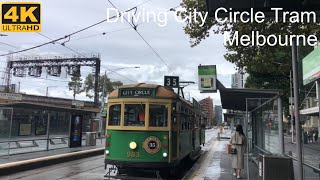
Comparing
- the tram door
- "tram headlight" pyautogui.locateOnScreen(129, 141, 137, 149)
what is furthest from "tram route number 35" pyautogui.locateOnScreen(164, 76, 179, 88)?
"tram headlight" pyautogui.locateOnScreen(129, 141, 137, 149)

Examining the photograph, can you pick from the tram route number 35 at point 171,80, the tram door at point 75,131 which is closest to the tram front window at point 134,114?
the tram door at point 75,131

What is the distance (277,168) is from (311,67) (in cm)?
216

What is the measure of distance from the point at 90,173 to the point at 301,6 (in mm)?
9636

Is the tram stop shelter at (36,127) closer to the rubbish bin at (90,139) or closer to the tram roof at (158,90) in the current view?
the rubbish bin at (90,139)

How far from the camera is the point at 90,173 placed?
1362 cm

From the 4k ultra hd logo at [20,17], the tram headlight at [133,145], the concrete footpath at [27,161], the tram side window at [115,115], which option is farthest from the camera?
the 4k ultra hd logo at [20,17]

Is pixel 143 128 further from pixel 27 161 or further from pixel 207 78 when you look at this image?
pixel 27 161

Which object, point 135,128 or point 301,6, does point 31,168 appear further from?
point 301,6

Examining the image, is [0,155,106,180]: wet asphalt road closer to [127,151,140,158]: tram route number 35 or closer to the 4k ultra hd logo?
[127,151,140,158]: tram route number 35

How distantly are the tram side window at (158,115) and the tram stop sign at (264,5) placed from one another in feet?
18.9

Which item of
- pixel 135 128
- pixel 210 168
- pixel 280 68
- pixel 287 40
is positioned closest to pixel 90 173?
pixel 135 128

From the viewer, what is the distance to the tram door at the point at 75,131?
2326 centimetres

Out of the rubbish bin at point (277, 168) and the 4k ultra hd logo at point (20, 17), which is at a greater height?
the 4k ultra hd logo at point (20, 17)

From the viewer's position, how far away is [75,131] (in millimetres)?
23625
